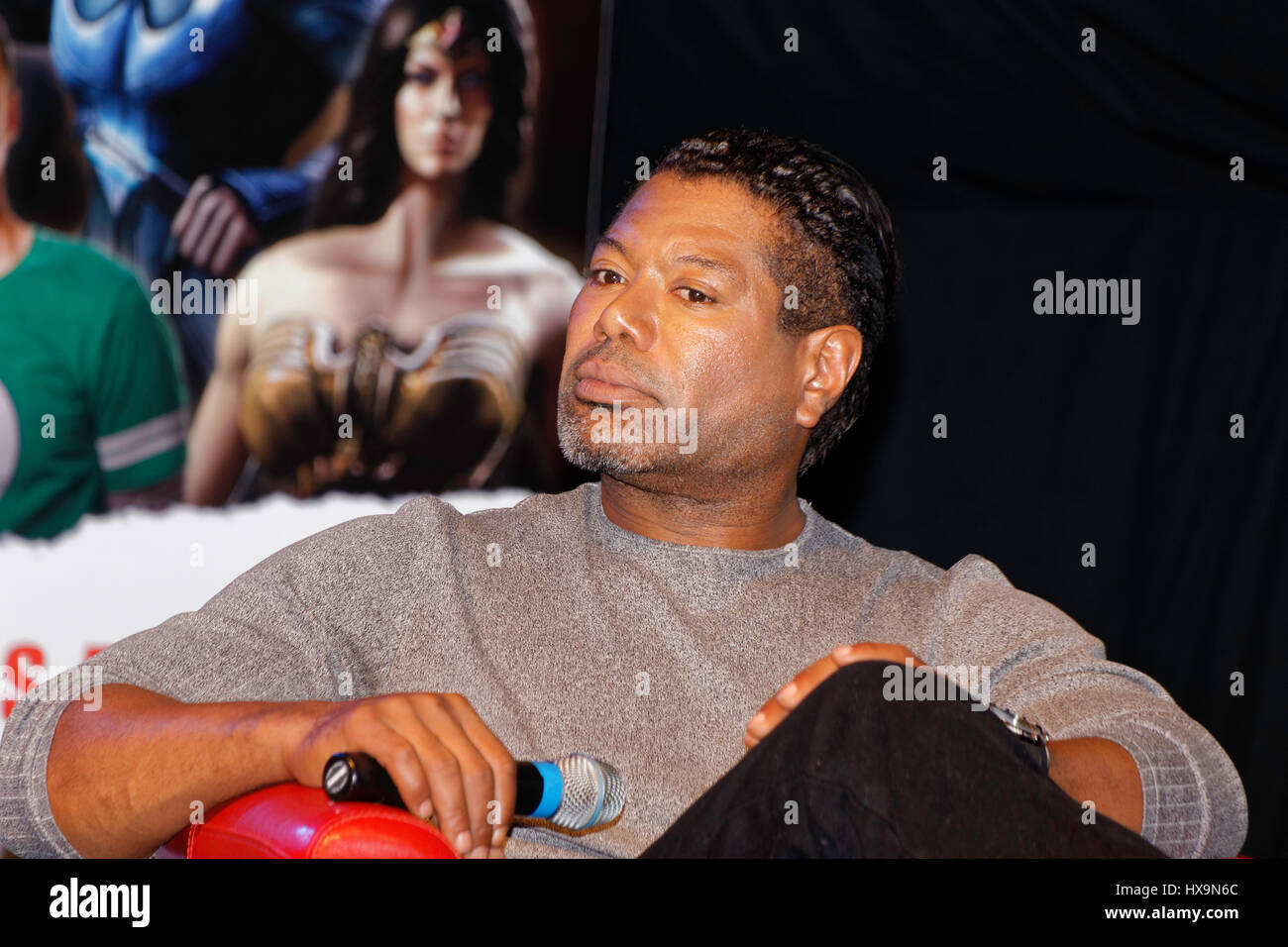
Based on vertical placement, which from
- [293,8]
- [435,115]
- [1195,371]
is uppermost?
[293,8]

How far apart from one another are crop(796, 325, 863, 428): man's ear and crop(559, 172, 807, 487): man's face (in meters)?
0.04

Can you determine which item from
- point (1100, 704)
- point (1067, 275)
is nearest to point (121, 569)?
point (1100, 704)

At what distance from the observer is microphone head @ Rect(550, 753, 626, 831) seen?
131 cm

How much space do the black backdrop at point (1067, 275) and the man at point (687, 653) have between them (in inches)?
38.3

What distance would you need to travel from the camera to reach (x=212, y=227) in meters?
2.66

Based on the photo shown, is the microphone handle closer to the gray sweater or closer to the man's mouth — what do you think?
the gray sweater

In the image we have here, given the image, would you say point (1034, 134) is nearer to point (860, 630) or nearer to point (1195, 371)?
point (1195, 371)

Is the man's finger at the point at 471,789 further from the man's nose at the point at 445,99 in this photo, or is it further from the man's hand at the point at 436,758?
the man's nose at the point at 445,99

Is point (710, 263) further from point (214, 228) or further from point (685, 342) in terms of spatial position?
point (214, 228)

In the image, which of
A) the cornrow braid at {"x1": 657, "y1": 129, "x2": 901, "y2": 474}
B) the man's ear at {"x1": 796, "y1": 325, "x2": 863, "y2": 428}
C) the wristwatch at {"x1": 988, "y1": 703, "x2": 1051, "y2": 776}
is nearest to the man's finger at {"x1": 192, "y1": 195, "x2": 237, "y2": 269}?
the cornrow braid at {"x1": 657, "y1": 129, "x2": 901, "y2": 474}

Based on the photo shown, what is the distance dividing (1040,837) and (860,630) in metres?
0.71

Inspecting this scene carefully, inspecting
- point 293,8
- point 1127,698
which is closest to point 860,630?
point 1127,698

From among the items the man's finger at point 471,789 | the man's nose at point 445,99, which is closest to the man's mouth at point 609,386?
the man's finger at point 471,789
